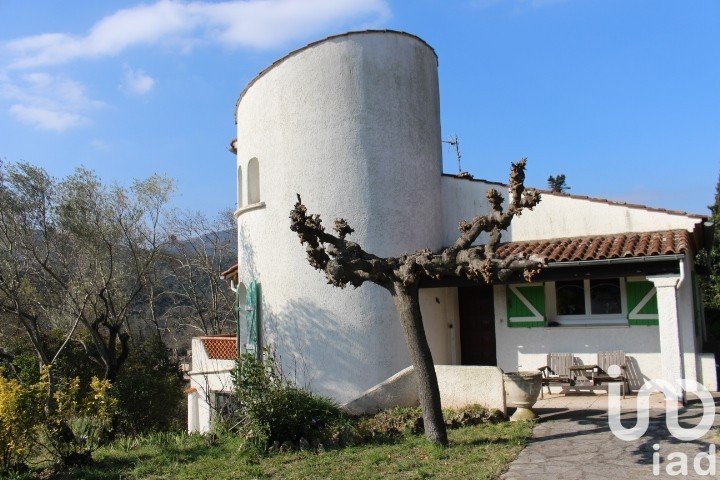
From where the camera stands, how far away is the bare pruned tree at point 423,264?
24.9ft

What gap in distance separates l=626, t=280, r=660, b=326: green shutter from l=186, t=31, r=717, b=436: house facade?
0.07ft

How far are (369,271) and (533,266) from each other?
2378mm

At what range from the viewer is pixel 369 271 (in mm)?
8461

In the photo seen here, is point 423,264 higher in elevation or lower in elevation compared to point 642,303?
higher

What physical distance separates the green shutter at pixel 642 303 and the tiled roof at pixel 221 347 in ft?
Answer: 31.2

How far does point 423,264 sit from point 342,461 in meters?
2.84

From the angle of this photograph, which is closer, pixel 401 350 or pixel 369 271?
pixel 369 271

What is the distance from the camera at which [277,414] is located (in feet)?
29.6

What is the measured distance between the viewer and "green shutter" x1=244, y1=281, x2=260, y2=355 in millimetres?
13156

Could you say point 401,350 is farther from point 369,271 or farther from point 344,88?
point 344,88

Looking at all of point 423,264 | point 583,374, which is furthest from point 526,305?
point 423,264

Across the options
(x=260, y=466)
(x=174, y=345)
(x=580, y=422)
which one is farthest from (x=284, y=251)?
(x=174, y=345)

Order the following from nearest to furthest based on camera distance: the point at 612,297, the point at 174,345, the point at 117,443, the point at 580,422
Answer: the point at 580,422, the point at 117,443, the point at 612,297, the point at 174,345

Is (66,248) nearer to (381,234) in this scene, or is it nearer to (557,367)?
(381,234)
